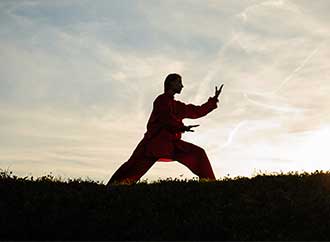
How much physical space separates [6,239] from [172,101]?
22.1 ft

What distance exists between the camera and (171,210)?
1355 centimetres

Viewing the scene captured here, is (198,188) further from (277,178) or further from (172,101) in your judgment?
(172,101)

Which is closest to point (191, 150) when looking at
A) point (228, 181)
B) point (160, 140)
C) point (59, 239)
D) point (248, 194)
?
point (160, 140)

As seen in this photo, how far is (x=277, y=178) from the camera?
51.2 feet

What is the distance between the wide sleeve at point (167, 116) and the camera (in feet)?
57.5

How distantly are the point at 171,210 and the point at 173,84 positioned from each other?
5111mm

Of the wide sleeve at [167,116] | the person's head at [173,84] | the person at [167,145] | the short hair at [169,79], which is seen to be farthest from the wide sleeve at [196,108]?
the short hair at [169,79]

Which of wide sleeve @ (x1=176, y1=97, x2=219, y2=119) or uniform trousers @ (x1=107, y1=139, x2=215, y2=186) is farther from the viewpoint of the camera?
wide sleeve @ (x1=176, y1=97, x2=219, y2=119)

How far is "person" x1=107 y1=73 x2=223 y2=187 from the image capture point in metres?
17.3

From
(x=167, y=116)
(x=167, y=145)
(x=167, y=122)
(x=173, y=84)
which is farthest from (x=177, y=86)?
(x=167, y=145)

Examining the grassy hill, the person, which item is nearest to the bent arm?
the person

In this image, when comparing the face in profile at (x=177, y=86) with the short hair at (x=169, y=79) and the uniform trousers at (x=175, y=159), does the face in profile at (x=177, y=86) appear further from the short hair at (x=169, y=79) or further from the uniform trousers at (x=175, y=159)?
the uniform trousers at (x=175, y=159)

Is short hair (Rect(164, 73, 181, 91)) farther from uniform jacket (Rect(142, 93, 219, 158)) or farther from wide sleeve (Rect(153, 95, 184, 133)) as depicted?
wide sleeve (Rect(153, 95, 184, 133))

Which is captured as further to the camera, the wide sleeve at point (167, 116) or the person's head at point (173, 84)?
the person's head at point (173, 84)
